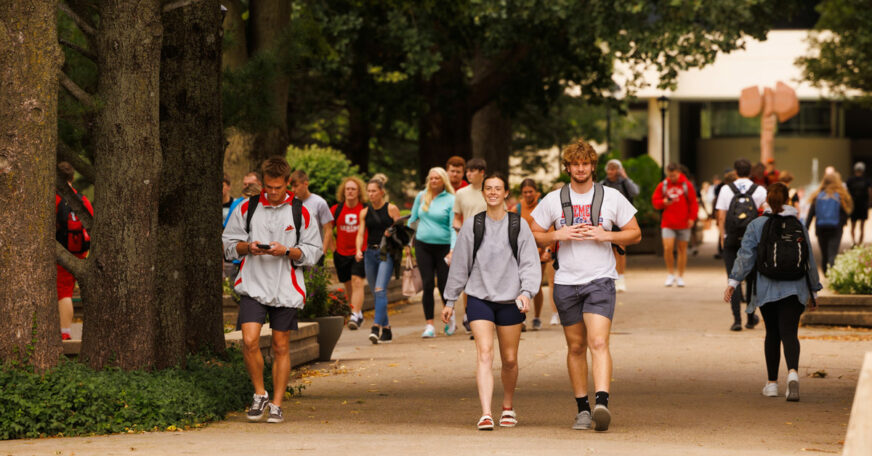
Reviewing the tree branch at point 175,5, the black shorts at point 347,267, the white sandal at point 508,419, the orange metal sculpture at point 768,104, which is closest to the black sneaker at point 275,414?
the white sandal at point 508,419

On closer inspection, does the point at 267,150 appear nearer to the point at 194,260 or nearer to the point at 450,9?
the point at 450,9

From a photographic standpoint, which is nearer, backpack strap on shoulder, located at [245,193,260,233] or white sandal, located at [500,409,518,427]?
white sandal, located at [500,409,518,427]

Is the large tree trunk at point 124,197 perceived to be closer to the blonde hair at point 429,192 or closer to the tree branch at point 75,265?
the tree branch at point 75,265

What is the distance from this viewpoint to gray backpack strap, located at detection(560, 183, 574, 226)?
839cm

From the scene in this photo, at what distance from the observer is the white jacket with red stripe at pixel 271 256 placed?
879cm

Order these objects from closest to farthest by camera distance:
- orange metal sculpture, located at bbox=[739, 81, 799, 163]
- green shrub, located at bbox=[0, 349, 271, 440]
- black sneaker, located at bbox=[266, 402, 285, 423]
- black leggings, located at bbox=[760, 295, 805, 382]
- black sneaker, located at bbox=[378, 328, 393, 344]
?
1. green shrub, located at bbox=[0, 349, 271, 440]
2. black sneaker, located at bbox=[266, 402, 285, 423]
3. black leggings, located at bbox=[760, 295, 805, 382]
4. black sneaker, located at bbox=[378, 328, 393, 344]
5. orange metal sculpture, located at bbox=[739, 81, 799, 163]

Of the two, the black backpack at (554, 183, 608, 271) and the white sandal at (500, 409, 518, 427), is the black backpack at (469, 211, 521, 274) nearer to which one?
the black backpack at (554, 183, 608, 271)

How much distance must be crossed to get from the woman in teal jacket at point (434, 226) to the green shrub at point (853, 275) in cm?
482

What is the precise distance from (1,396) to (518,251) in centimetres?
336

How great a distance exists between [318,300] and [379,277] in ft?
5.29

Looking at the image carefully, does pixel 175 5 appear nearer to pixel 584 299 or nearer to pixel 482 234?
pixel 482 234

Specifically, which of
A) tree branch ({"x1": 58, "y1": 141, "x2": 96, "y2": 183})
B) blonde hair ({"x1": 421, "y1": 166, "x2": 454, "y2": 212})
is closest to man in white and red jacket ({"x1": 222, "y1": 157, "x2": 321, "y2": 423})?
tree branch ({"x1": 58, "y1": 141, "x2": 96, "y2": 183})

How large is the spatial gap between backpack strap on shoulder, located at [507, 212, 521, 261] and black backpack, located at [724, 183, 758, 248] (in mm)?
6883

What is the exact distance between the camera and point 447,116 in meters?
28.5
